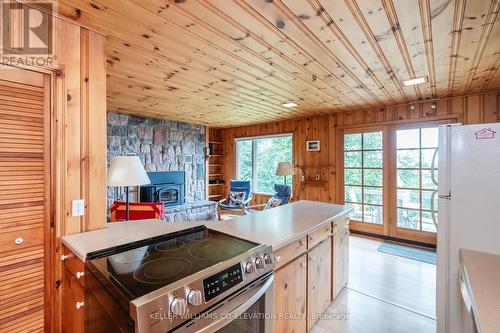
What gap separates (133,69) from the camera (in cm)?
246

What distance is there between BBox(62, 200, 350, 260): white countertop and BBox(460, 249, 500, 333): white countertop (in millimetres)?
863

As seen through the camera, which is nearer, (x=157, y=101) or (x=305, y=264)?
(x=305, y=264)

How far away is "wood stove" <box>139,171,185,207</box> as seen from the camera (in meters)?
4.78

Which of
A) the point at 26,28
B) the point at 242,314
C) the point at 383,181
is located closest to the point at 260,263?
the point at 242,314

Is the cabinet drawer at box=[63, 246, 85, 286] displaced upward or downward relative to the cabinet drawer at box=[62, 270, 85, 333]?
upward

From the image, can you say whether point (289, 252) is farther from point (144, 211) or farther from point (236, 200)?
point (236, 200)

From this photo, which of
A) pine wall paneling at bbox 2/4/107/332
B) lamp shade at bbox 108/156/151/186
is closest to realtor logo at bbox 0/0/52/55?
pine wall paneling at bbox 2/4/107/332

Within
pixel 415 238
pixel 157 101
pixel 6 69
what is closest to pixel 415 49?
pixel 6 69

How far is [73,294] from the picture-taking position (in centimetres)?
136

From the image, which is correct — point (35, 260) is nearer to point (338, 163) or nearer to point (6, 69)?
point (6, 69)

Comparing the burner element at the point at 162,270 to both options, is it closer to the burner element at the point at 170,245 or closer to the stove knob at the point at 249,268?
the burner element at the point at 170,245

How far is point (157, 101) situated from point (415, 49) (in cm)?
341

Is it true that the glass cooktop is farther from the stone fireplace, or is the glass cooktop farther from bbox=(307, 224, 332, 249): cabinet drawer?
the stone fireplace

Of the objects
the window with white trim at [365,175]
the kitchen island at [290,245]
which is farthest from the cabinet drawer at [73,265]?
the window with white trim at [365,175]
